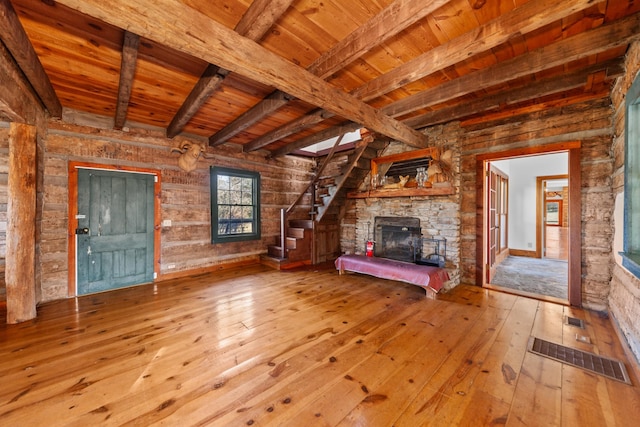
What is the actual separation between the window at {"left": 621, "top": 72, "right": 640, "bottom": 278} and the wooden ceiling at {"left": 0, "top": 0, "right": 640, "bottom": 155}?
1.73 feet

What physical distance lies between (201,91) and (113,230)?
2.84m

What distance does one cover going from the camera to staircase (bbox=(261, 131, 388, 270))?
4984 mm

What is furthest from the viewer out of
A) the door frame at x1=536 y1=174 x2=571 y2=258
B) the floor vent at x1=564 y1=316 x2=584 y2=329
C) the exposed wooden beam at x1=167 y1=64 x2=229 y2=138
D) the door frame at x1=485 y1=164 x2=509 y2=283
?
the door frame at x1=536 y1=174 x2=571 y2=258

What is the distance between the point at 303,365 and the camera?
1995 millimetres

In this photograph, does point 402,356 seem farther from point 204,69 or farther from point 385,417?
point 204,69

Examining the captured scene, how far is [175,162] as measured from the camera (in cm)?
456

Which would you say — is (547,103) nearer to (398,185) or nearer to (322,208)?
(398,185)

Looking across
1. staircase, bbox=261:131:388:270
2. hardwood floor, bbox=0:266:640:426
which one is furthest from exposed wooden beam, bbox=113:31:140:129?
staircase, bbox=261:131:388:270

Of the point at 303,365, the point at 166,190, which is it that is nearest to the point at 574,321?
the point at 303,365

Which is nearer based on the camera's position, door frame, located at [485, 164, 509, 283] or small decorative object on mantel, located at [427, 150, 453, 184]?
small decorative object on mantel, located at [427, 150, 453, 184]

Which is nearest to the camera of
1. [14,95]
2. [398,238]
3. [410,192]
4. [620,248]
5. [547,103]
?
[14,95]

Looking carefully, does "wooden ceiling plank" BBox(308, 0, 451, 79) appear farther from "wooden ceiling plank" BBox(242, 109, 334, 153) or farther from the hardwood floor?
the hardwood floor

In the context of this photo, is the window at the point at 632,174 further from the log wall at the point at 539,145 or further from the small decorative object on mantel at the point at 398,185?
the small decorative object on mantel at the point at 398,185

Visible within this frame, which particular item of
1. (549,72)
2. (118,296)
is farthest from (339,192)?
(118,296)
